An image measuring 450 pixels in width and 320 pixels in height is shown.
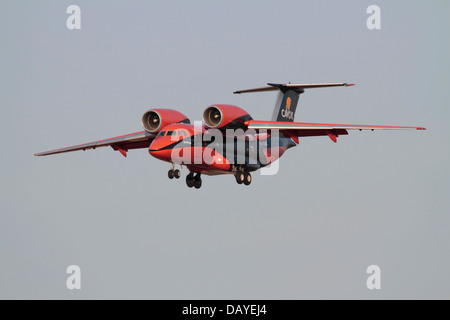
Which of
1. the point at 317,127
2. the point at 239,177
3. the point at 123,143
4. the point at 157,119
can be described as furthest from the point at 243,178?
the point at 123,143

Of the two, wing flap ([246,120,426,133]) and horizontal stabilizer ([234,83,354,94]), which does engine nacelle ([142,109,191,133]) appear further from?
horizontal stabilizer ([234,83,354,94])

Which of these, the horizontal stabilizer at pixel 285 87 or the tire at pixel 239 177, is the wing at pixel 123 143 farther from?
the horizontal stabilizer at pixel 285 87

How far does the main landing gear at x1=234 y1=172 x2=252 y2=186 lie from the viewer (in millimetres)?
27047

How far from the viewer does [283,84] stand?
2916 cm

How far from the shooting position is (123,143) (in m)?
28.8

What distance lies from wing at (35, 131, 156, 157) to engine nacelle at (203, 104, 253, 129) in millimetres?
2403

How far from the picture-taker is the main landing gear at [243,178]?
2705 centimetres

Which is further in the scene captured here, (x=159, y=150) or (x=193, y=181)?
(x=193, y=181)

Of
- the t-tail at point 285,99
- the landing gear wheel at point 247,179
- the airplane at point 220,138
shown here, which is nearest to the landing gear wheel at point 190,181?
the airplane at point 220,138

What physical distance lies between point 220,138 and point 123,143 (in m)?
3.95

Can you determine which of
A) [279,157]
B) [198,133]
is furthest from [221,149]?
[279,157]

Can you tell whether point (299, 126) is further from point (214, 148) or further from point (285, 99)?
point (285, 99)

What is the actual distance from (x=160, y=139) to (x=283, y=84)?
5.57 meters

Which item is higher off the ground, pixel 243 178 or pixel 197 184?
pixel 243 178
